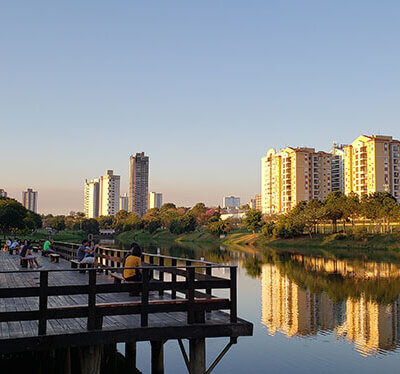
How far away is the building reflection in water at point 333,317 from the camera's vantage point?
919 inches

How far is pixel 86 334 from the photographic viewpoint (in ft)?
34.8

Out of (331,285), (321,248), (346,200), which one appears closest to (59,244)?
(331,285)

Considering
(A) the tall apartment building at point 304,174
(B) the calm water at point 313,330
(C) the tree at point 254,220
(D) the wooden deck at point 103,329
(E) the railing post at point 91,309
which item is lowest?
(B) the calm water at point 313,330

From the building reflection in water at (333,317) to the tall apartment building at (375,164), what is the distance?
141884 mm

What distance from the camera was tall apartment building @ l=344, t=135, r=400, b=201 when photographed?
561 feet

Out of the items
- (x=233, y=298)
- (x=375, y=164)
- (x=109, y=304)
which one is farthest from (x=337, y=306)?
(x=375, y=164)

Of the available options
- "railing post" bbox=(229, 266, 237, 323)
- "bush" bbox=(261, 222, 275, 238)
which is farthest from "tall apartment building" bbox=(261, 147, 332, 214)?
"railing post" bbox=(229, 266, 237, 323)

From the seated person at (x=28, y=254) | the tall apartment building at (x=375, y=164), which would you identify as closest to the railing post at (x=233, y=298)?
the seated person at (x=28, y=254)

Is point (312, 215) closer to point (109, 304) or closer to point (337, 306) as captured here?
point (337, 306)

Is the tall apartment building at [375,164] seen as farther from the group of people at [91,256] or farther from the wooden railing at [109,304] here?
the wooden railing at [109,304]

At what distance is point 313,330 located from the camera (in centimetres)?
2488

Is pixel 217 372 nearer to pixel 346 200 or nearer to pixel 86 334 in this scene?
pixel 86 334

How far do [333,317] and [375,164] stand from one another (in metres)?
153

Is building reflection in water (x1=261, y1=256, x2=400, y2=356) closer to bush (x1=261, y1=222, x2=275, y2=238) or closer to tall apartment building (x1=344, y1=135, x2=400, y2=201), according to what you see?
bush (x1=261, y1=222, x2=275, y2=238)
